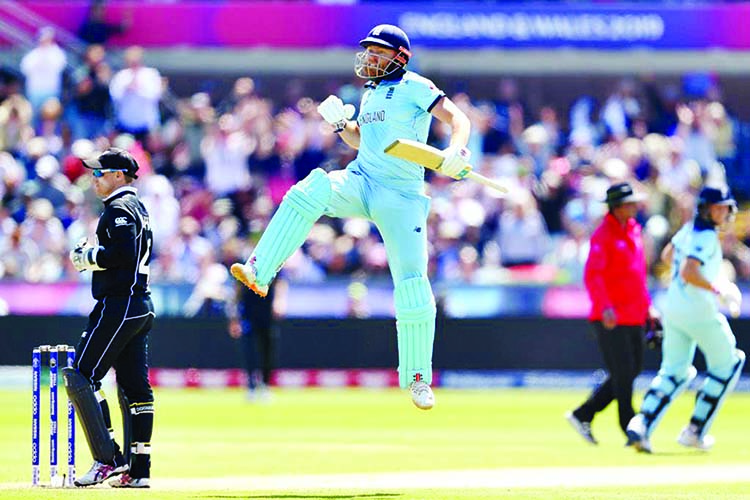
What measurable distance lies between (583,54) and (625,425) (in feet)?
44.9

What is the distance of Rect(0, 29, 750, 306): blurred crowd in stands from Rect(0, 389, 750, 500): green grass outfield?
2.71 metres

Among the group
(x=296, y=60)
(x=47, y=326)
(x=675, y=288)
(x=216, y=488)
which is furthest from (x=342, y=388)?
(x=216, y=488)

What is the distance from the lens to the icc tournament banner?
85.4 feet

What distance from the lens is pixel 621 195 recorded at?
546 inches

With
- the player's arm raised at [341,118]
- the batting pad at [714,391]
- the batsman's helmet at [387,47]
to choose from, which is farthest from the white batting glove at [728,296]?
the batsman's helmet at [387,47]

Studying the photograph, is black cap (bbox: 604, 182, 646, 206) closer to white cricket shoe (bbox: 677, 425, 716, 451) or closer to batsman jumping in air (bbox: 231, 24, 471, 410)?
white cricket shoe (bbox: 677, 425, 716, 451)

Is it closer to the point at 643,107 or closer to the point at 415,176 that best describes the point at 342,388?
the point at 643,107

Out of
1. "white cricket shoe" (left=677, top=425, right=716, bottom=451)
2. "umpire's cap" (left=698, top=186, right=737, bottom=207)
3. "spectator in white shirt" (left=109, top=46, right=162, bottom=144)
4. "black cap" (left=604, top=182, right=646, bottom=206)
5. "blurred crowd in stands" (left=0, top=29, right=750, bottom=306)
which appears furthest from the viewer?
"spectator in white shirt" (left=109, top=46, right=162, bottom=144)

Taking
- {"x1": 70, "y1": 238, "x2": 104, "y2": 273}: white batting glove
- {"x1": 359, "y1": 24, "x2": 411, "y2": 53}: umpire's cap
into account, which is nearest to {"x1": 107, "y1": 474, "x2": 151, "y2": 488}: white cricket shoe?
{"x1": 70, "y1": 238, "x2": 104, "y2": 273}: white batting glove

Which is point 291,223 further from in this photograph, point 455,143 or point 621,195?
point 621,195

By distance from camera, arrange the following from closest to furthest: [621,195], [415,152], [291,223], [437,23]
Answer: [415,152] < [291,223] < [621,195] < [437,23]

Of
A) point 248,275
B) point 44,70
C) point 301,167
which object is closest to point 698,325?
point 248,275

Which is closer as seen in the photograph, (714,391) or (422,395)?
(422,395)

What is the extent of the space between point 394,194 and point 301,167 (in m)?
14.8
